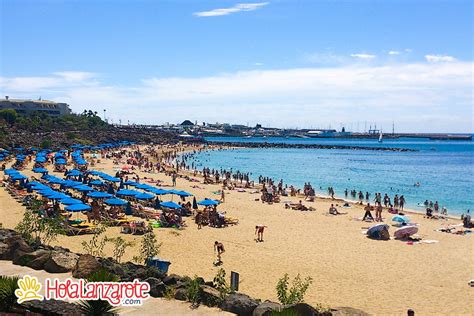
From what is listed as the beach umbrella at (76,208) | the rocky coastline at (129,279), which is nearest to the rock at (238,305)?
the rocky coastline at (129,279)

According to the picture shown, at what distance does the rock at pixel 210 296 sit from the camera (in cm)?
835

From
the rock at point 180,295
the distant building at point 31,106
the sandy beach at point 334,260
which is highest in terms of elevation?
the distant building at point 31,106

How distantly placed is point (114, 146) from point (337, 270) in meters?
70.7

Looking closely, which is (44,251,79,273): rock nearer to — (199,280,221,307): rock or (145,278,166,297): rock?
(145,278,166,297): rock

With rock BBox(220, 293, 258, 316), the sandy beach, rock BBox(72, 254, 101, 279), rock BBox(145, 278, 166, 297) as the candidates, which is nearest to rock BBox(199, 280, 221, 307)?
rock BBox(220, 293, 258, 316)

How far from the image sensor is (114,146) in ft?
Result: 265

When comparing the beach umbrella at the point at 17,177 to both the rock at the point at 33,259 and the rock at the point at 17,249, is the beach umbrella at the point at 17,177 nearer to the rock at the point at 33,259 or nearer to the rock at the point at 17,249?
the rock at the point at 17,249

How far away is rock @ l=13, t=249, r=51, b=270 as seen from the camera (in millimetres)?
9867

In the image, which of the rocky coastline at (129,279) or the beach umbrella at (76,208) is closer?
the rocky coastline at (129,279)

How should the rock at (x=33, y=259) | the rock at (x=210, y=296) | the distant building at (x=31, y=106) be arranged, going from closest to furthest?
the rock at (x=210, y=296) < the rock at (x=33, y=259) < the distant building at (x=31, y=106)

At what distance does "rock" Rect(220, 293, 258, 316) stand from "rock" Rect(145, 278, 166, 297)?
1329mm

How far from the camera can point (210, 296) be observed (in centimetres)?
843

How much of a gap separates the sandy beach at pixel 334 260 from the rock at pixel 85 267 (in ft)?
14.3

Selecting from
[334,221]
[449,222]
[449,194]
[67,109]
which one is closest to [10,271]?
[334,221]
